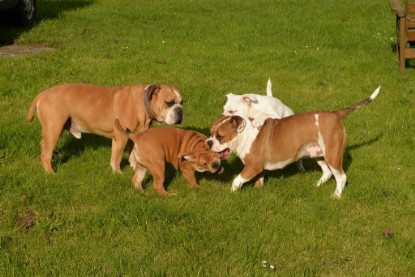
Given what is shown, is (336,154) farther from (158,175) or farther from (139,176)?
(139,176)

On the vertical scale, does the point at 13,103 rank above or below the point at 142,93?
below

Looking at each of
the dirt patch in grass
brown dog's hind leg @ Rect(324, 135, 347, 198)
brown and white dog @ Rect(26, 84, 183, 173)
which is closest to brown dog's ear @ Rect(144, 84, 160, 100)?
brown and white dog @ Rect(26, 84, 183, 173)

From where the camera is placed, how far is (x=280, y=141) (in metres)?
6.60

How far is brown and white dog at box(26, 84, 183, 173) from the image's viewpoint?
6.94 metres

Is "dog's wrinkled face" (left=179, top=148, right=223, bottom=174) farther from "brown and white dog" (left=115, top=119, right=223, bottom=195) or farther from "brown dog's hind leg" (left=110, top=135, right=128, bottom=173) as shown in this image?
"brown dog's hind leg" (left=110, top=135, right=128, bottom=173)

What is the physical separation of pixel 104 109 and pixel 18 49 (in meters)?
7.18

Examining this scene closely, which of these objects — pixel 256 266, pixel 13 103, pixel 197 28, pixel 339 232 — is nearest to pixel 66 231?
pixel 256 266

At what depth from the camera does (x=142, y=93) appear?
7.03 m

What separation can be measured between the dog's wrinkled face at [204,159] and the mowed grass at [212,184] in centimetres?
31

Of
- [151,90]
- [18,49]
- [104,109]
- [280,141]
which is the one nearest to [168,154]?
[151,90]

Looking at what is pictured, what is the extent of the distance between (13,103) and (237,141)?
176 inches

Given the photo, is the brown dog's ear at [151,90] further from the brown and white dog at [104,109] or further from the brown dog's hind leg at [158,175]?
the brown dog's hind leg at [158,175]

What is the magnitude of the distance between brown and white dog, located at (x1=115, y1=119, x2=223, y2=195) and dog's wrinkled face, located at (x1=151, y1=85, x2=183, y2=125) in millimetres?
242

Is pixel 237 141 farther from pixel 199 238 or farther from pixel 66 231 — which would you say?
pixel 66 231
